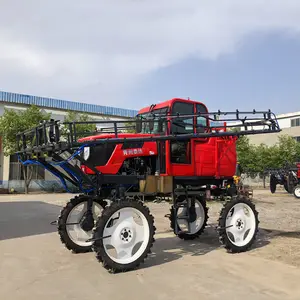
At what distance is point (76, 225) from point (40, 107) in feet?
93.8

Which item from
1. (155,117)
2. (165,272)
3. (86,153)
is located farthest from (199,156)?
(165,272)

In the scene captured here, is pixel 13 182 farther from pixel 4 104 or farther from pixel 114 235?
pixel 114 235

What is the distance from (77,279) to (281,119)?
60184 millimetres

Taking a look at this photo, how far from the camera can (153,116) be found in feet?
26.1

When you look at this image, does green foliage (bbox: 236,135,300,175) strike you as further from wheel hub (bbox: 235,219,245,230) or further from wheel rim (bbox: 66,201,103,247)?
wheel rim (bbox: 66,201,103,247)

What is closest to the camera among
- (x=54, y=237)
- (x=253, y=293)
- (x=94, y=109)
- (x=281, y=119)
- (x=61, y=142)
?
(x=253, y=293)

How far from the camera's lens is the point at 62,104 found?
1411 inches

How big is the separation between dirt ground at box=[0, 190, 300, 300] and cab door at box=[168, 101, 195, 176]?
1.69 m

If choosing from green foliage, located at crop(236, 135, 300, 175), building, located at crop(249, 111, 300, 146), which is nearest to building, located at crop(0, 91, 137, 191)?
green foliage, located at crop(236, 135, 300, 175)

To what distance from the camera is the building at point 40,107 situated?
32.2 m

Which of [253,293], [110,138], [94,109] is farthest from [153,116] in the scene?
[94,109]

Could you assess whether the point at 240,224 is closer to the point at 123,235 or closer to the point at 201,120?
the point at 201,120

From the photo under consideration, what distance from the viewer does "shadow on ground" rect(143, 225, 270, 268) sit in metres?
7.20

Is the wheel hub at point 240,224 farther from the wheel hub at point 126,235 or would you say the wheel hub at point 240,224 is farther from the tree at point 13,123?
the tree at point 13,123
